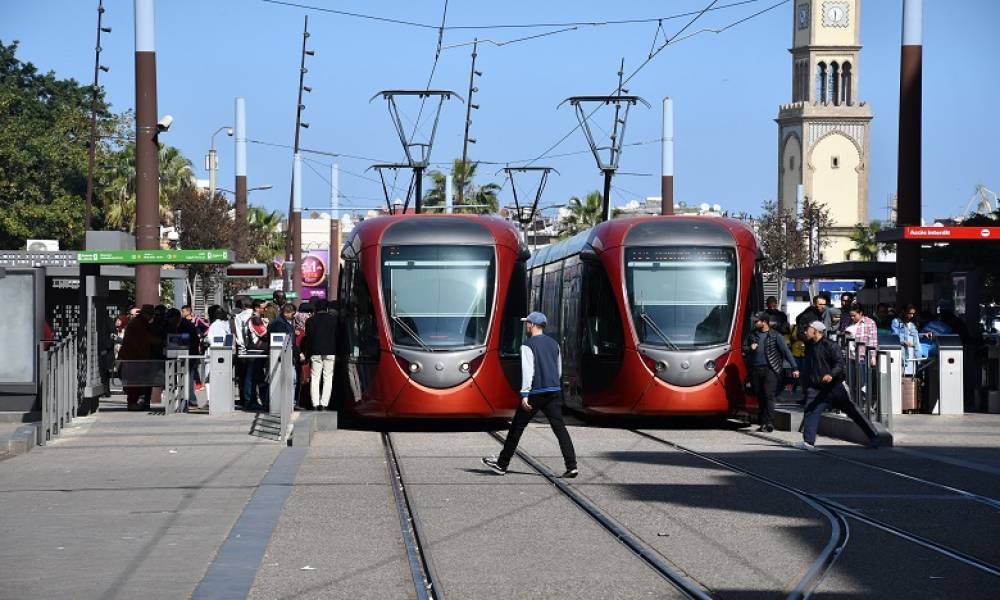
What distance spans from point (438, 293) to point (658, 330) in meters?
2.94

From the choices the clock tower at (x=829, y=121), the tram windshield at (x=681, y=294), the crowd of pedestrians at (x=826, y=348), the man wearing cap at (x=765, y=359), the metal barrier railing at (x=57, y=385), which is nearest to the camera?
the metal barrier railing at (x=57, y=385)

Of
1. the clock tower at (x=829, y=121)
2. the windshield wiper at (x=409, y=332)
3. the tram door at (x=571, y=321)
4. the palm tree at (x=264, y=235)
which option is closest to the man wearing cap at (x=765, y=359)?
the tram door at (x=571, y=321)

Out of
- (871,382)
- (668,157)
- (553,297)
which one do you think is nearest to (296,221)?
(668,157)

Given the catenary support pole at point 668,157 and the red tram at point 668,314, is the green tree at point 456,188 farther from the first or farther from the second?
the red tram at point 668,314

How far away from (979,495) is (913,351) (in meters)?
12.3

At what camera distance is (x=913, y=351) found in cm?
2698

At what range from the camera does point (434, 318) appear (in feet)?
74.8

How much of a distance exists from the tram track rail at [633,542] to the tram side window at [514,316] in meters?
5.94

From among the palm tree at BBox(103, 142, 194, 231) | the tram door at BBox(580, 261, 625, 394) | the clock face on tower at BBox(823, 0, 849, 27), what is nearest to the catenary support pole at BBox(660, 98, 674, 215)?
the tram door at BBox(580, 261, 625, 394)

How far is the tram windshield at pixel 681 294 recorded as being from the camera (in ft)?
76.6

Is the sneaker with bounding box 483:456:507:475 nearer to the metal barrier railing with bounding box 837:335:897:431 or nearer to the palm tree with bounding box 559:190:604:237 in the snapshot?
the metal barrier railing with bounding box 837:335:897:431

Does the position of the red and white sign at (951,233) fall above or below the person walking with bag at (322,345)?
above

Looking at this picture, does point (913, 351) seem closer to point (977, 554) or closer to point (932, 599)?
point (977, 554)

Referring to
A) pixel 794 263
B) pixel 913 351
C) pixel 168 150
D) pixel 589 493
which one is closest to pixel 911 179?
pixel 913 351
